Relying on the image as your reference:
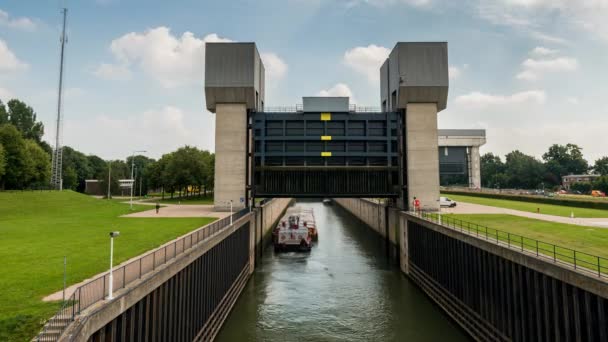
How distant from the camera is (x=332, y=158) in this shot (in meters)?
41.3

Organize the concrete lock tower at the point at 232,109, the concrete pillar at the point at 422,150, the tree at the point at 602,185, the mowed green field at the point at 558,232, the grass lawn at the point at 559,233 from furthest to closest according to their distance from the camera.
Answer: the tree at the point at 602,185 < the concrete pillar at the point at 422,150 < the concrete lock tower at the point at 232,109 < the mowed green field at the point at 558,232 < the grass lawn at the point at 559,233

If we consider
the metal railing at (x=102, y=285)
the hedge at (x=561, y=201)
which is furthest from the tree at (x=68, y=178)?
the hedge at (x=561, y=201)

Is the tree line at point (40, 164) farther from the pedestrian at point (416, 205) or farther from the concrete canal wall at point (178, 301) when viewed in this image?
the pedestrian at point (416, 205)

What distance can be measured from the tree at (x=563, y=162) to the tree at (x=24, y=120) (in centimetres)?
17614

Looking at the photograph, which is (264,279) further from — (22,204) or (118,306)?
(22,204)

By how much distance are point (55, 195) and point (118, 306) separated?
195ft

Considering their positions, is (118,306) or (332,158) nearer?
(118,306)

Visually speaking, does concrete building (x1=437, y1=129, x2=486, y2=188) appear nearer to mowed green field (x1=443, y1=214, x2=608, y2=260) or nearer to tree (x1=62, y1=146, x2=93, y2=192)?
mowed green field (x1=443, y1=214, x2=608, y2=260)

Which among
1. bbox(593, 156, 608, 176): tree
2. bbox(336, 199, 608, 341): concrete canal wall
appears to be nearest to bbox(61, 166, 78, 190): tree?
bbox(336, 199, 608, 341): concrete canal wall

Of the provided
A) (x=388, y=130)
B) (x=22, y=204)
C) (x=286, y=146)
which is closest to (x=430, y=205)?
(x=388, y=130)

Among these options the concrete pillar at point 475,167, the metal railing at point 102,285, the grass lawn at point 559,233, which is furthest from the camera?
the concrete pillar at point 475,167

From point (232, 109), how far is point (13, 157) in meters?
49.7

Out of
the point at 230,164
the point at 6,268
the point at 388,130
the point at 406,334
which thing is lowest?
the point at 406,334

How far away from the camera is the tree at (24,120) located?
9138 cm
